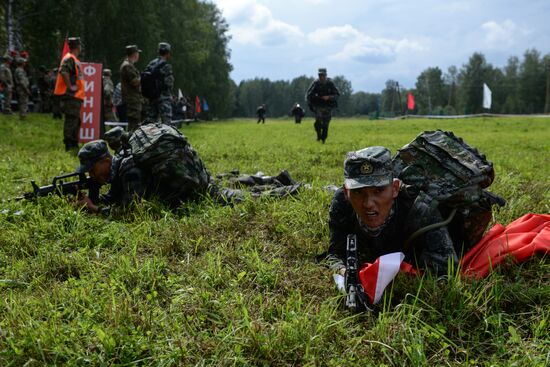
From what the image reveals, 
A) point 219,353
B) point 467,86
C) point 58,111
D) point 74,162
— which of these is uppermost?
point 467,86

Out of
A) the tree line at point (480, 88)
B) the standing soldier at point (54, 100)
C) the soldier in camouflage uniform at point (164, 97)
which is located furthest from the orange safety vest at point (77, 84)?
the tree line at point (480, 88)

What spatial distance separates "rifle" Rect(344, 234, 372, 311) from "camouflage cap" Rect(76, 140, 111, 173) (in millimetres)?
2955

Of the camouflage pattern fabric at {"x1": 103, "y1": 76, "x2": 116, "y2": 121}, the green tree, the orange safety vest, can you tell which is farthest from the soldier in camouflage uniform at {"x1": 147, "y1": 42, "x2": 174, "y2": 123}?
the green tree

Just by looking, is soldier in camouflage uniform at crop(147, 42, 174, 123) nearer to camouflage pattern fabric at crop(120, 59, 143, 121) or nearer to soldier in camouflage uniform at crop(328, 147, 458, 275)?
camouflage pattern fabric at crop(120, 59, 143, 121)

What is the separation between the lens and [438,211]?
279 centimetres

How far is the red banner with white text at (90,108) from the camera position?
935 centimetres

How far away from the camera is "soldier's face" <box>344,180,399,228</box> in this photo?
270 cm

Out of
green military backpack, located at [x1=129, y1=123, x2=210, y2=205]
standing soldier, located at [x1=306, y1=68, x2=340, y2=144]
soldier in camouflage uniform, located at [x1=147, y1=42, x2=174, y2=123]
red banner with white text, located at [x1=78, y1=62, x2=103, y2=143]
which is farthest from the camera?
standing soldier, located at [x1=306, y1=68, x2=340, y2=144]

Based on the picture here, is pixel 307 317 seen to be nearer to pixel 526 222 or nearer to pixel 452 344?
pixel 452 344

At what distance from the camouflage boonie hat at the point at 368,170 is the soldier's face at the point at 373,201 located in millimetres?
45

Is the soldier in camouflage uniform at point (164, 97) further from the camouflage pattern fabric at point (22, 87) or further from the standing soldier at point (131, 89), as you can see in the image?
the camouflage pattern fabric at point (22, 87)

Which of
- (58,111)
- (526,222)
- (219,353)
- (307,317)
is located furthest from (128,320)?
(58,111)

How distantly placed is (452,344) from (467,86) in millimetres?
94618

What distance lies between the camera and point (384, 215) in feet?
9.26
